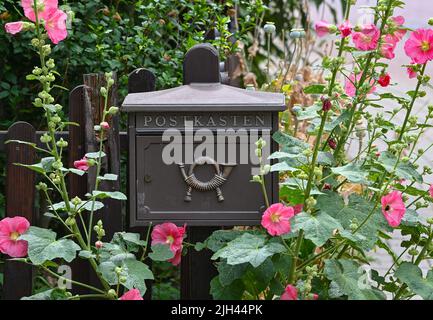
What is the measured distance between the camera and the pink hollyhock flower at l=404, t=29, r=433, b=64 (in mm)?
2584

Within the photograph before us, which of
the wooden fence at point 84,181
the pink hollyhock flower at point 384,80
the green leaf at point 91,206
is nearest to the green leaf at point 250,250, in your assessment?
the green leaf at point 91,206

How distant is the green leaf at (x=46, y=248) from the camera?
2.36 metres

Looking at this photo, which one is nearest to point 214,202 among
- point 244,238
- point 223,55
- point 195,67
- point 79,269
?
point 244,238

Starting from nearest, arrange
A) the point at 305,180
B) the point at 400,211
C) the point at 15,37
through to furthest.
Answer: the point at 400,211 < the point at 305,180 < the point at 15,37

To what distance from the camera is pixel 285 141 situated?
102 inches

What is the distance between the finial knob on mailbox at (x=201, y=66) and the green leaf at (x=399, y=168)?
2.06ft

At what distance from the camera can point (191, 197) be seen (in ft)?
8.86

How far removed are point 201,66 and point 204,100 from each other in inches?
7.3

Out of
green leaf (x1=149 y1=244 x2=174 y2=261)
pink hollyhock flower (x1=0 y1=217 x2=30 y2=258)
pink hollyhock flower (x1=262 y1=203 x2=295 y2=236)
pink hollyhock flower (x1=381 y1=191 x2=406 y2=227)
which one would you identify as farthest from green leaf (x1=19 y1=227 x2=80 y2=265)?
pink hollyhock flower (x1=381 y1=191 x2=406 y2=227)

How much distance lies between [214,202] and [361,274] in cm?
53

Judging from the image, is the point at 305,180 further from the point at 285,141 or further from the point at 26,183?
the point at 26,183

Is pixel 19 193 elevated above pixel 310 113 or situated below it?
below

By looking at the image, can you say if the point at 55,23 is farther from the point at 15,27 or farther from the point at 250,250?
the point at 250,250

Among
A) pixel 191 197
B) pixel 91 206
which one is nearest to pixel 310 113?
pixel 191 197
